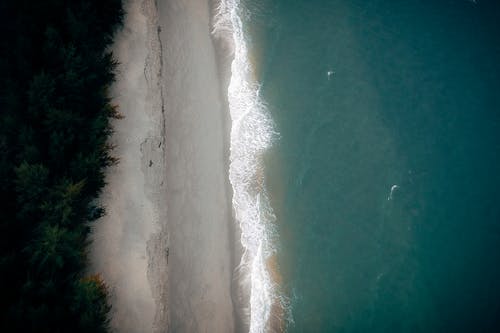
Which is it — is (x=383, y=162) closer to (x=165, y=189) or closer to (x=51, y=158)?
(x=165, y=189)

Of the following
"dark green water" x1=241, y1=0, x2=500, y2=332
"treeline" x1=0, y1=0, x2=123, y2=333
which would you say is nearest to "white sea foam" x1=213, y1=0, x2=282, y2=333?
"dark green water" x1=241, y1=0, x2=500, y2=332

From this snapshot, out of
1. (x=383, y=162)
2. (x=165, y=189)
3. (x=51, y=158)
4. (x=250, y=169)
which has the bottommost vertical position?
(x=165, y=189)

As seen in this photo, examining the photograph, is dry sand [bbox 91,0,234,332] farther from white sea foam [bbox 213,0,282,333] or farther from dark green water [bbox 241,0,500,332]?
dark green water [bbox 241,0,500,332]

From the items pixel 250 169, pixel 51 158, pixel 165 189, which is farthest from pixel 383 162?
pixel 51 158

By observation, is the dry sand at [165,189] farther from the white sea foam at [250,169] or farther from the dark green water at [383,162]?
the dark green water at [383,162]

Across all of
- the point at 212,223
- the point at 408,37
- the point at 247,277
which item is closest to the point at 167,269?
the point at 212,223
